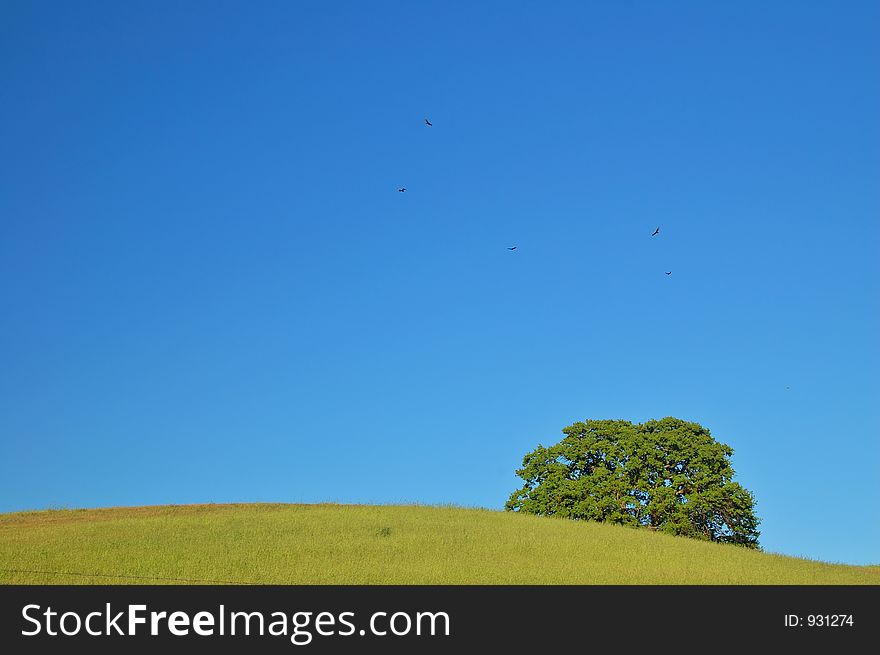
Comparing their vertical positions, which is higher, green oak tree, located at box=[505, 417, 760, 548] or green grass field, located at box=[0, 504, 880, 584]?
green oak tree, located at box=[505, 417, 760, 548]

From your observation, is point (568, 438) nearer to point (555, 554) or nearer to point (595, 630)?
point (555, 554)

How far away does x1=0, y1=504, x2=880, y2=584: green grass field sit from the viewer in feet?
119

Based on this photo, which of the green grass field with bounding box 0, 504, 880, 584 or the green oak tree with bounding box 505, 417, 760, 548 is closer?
the green grass field with bounding box 0, 504, 880, 584

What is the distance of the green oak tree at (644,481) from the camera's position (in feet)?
200

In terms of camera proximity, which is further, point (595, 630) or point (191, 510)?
point (191, 510)

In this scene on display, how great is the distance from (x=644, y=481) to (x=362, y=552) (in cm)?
2569

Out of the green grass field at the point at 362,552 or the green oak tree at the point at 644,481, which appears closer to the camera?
the green grass field at the point at 362,552

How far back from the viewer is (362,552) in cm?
4247

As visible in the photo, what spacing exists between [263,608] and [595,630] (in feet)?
27.5

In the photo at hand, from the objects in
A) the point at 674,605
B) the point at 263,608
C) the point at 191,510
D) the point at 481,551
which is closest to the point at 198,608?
the point at 263,608

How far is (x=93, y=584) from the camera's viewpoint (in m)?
32.6

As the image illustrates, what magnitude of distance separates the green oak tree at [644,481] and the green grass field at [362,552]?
7.09 meters

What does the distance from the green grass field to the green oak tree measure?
7.09 metres

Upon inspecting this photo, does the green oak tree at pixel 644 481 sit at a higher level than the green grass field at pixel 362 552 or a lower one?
higher
